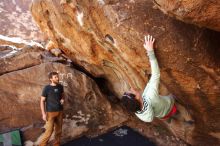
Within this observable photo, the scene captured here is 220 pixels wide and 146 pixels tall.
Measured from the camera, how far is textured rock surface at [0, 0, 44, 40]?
15828 mm

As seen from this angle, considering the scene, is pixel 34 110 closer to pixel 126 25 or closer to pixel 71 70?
pixel 71 70

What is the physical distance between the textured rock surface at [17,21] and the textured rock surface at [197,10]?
12.1m

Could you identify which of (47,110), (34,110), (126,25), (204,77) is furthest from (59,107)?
(204,77)

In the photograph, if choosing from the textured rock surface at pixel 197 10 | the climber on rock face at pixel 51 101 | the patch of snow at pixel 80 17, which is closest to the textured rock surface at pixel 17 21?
the climber on rock face at pixel 51 101

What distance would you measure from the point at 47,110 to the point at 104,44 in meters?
1.63

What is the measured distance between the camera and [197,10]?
3238 mm

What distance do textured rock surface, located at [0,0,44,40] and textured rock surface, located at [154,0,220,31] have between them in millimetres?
12094

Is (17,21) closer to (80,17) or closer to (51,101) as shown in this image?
(51,101)

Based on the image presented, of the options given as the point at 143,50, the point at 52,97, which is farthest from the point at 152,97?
the point at 52,97

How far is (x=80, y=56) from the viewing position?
271 inches

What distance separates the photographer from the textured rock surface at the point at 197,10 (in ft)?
10.4

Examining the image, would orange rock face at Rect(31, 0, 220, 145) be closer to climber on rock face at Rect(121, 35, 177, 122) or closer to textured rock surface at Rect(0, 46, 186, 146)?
climber on rock face at Rect(121, 35, 177, 122)

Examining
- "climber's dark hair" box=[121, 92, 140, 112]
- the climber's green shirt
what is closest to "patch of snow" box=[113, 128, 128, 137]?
the climber's green shirt

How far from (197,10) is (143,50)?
138 centimetres
